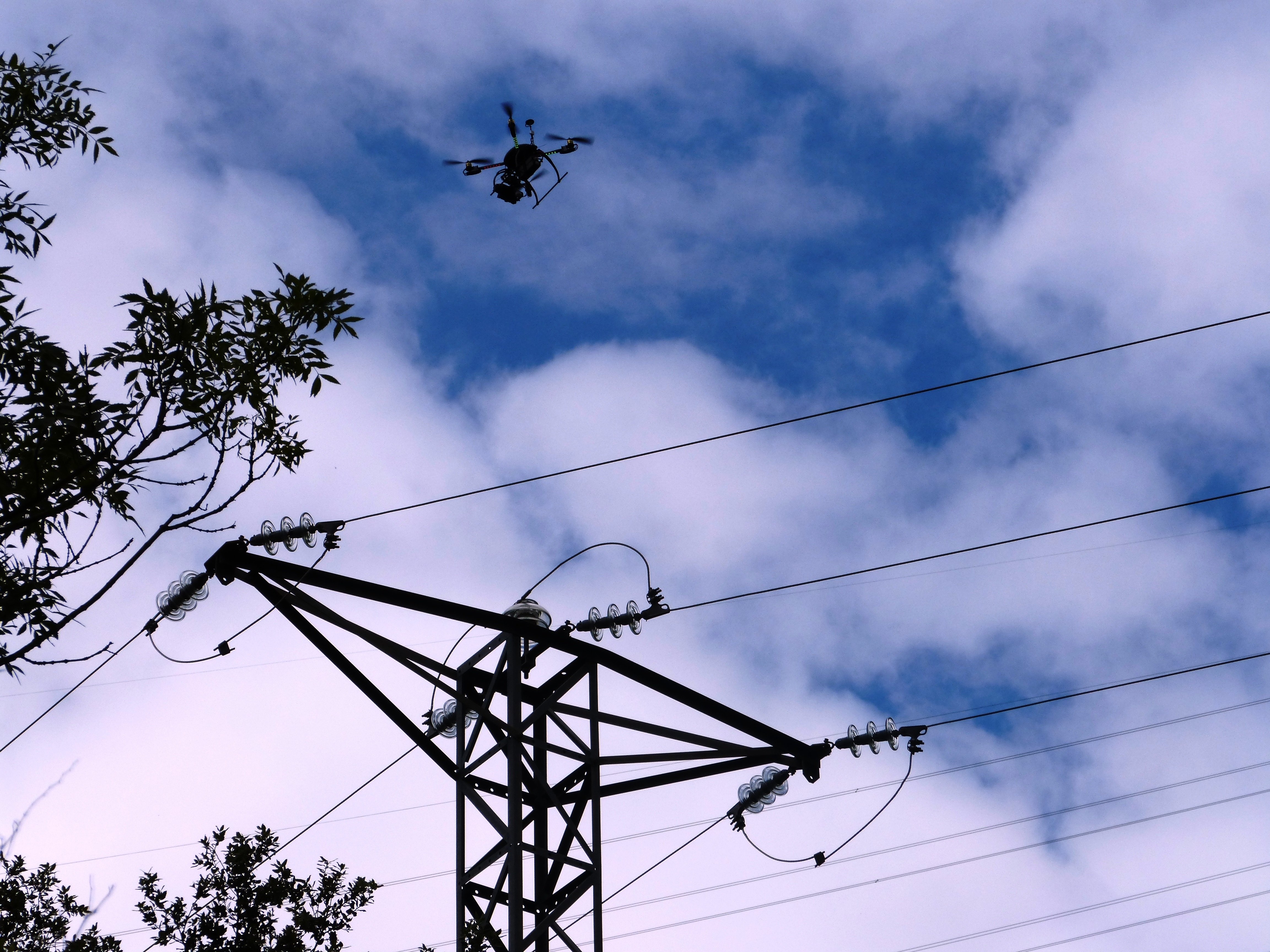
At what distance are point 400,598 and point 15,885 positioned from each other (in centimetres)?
641

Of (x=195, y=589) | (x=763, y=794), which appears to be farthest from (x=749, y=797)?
(x=195, y=589)

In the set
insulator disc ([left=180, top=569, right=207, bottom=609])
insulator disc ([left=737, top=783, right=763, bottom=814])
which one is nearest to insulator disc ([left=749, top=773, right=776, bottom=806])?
insulator disc ([left=737, top=783, right=763, bottom=814])

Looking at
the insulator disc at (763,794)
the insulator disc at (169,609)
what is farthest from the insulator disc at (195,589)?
the insulator disc at (763,794)

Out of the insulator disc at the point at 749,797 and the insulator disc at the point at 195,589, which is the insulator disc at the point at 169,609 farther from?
the insulator disc at the point at 749,797

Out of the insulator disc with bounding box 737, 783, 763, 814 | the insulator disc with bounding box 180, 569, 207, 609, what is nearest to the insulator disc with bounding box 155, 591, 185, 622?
the insulator disc with bounding box 180, 569, 207, 609

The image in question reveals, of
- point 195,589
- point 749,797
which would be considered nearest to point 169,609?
point 195,589

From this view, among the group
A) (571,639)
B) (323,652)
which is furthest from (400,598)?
(571,639)

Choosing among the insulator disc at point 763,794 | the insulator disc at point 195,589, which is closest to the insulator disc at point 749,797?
the insulator disc at point 763,794

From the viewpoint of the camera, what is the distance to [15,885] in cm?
1475

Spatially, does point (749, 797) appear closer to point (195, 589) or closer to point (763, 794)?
point (763, 794)

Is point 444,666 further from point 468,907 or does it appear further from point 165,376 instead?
point 165,376

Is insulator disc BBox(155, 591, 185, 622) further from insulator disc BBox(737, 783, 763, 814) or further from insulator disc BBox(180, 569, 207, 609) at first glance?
insulator disc BBox(737, 783, 763, 814)

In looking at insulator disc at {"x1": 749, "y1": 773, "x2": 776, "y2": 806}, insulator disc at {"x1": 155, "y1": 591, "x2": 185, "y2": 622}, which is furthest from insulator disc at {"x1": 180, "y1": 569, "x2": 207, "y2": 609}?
insulator disc at {"x1": 749, "y1": 773, "x2": 776, "y2": 806}

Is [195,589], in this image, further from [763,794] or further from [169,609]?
[763,794]
